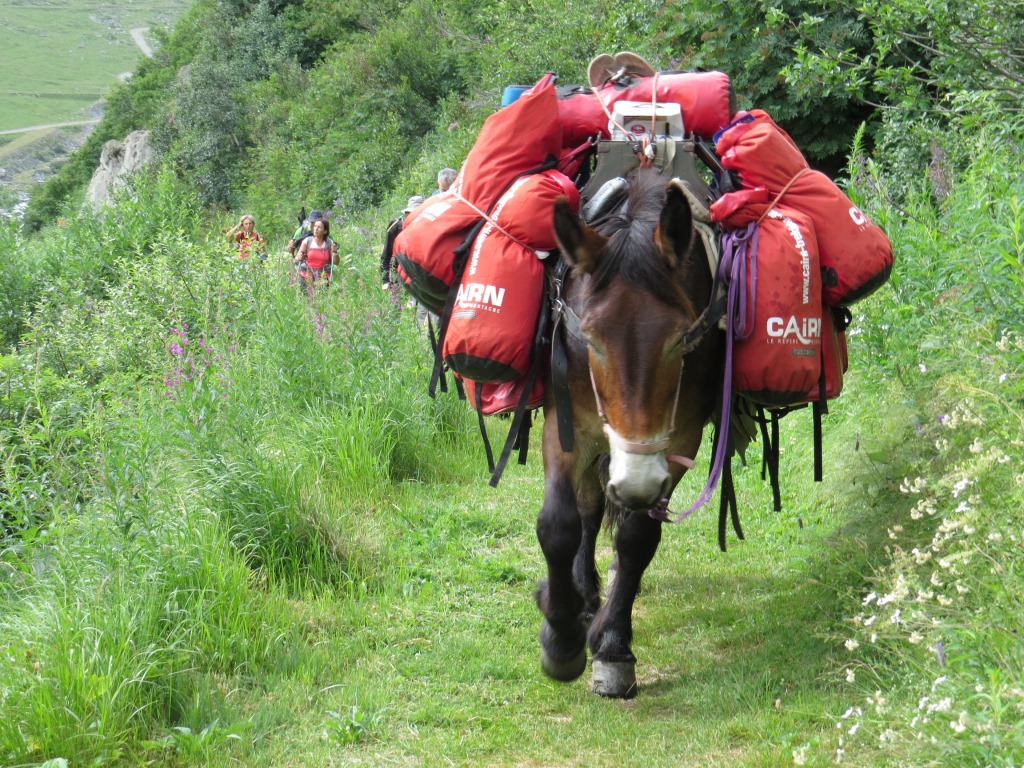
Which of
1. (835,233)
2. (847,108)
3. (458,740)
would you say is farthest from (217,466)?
(847,108)

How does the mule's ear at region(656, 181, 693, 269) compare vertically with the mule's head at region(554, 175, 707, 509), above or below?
above

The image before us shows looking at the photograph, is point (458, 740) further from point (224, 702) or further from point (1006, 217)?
point (1006, 217)

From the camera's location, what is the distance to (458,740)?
12.6 ft

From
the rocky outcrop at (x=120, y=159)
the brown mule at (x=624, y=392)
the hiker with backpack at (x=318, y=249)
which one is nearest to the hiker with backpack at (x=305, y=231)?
the hiker with backpack at (x=318, y=249)

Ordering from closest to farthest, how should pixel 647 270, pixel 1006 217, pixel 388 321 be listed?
pixel 647 270 → pixel 1006 217 → pixel 388 321

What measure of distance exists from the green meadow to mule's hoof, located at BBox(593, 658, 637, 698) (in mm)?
123501

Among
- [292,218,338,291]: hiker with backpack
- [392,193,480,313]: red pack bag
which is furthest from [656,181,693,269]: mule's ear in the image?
[292,218,338,291]: hiker with backpack

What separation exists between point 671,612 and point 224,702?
223cm

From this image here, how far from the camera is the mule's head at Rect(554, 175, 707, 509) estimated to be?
3.36 m

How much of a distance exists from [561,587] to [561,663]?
320 millimetres

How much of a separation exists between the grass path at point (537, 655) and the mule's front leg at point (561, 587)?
19 centimetres

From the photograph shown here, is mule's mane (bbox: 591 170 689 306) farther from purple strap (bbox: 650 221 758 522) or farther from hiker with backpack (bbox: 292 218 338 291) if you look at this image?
hiker with backpack (bbox: 292 218 338 291)

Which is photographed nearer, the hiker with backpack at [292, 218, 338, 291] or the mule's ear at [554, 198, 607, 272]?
the mule's ear at [554, 198, 607, 272]

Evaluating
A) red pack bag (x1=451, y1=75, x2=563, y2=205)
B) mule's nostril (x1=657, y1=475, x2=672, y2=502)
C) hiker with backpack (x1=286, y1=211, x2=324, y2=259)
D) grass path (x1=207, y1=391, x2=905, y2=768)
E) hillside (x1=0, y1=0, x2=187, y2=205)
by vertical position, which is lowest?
hillside (x1=0, y1=0, x2=187, y2=205)
